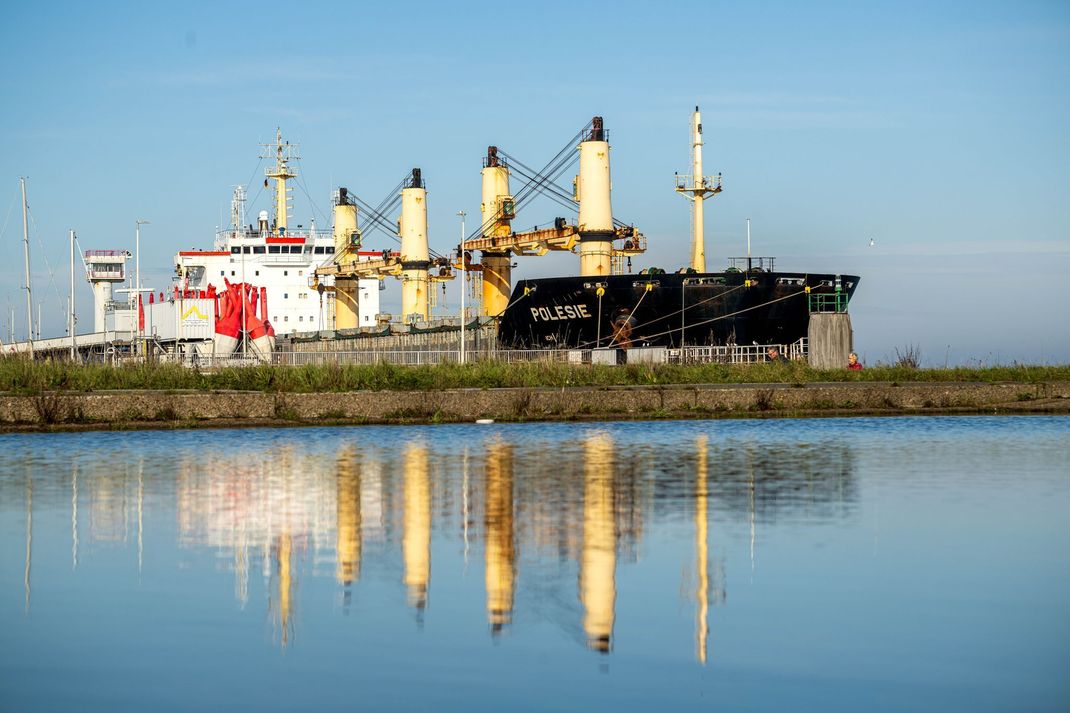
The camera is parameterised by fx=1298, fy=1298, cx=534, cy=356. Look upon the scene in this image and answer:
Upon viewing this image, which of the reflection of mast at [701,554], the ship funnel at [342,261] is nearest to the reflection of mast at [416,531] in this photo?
the reflection of mast at [701,554]

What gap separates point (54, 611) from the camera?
793 cm

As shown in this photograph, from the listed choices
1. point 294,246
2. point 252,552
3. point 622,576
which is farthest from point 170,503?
point 294,246

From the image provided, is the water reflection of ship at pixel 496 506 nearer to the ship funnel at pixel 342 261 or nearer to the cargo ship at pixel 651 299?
the cargo ship at pixel 651 299

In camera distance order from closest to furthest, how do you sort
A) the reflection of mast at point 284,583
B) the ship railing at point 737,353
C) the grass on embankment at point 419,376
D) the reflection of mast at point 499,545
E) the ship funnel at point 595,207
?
the reflection of mast at point 284,583
the reflection of mast at point 499,545
the grass on embankment at point 419,376
the ship railing at point 737,353
the ship funnel at point 595,207

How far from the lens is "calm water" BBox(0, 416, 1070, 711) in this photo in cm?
622

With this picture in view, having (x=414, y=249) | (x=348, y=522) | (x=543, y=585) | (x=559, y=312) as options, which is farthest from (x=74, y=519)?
(x=414, y=249)

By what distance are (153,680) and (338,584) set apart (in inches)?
85.6

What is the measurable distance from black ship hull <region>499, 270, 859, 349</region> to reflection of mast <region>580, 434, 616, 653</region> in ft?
74.8

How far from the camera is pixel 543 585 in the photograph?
27.3 feet

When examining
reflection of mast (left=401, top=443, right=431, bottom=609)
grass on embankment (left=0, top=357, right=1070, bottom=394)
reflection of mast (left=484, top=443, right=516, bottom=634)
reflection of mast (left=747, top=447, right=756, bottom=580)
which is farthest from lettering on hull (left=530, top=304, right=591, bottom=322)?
reflection of mast (left=484, top=443, right=516, bottom=634)

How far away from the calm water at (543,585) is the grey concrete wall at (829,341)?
14.1 m

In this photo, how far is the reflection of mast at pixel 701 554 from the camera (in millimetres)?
7051

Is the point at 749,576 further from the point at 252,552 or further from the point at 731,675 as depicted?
the point at 252,552

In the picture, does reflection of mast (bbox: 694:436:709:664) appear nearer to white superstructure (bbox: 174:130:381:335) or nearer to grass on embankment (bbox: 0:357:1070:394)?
grass on embankment (bbox: 0:357:1070:394)
